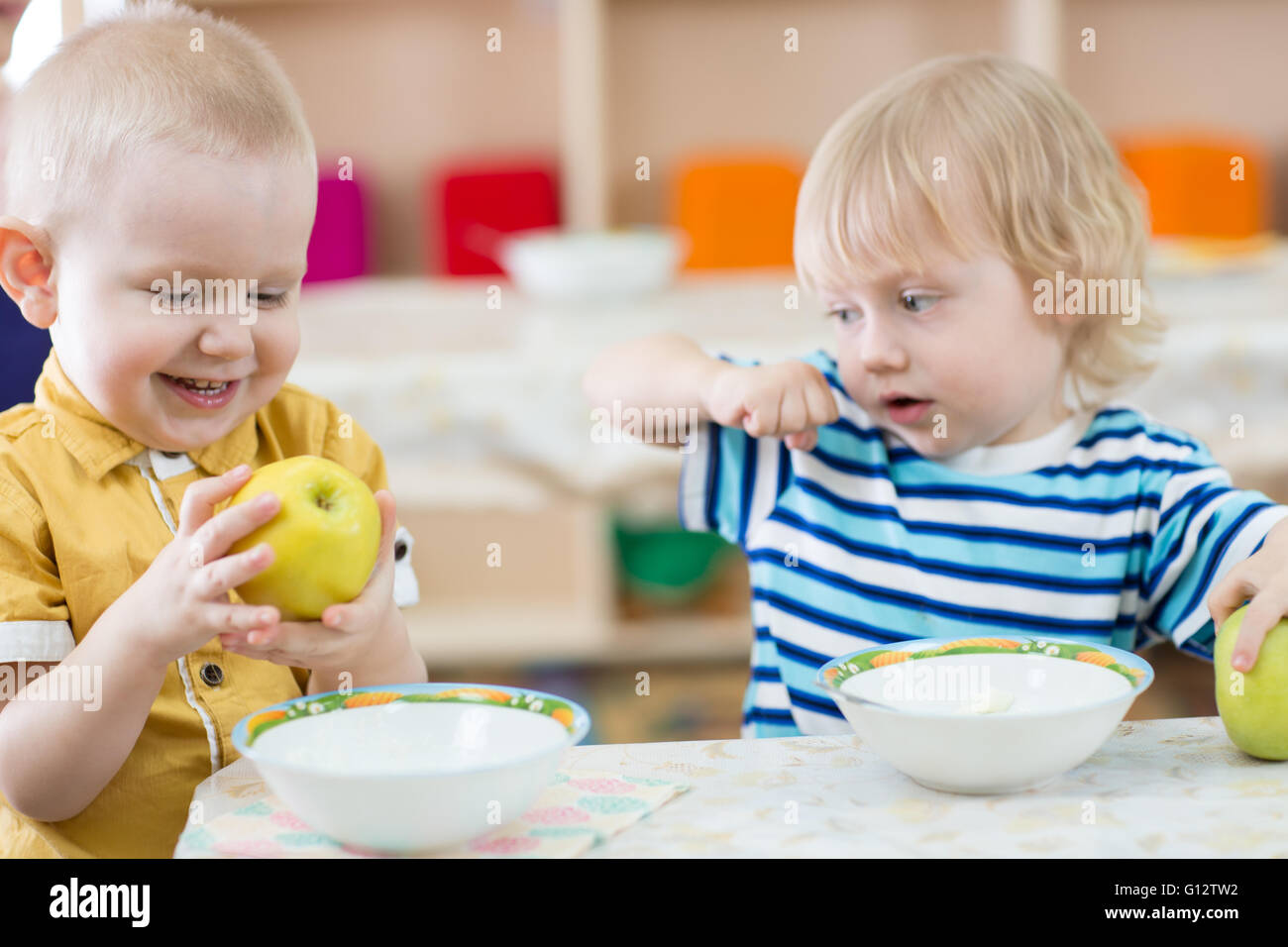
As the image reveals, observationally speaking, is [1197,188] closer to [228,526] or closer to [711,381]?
[711,381]

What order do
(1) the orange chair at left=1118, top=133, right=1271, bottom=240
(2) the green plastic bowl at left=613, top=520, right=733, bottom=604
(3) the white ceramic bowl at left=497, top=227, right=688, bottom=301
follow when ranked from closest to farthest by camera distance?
(3) the white ceramic bowl at left=497, top=227, right=688, bottom=301 < (1) the orange chair at left=1118, top=133, right=1271, bottom=240 < (2) the green plastic bowl at left=613, top=520, right=733, bottom=604

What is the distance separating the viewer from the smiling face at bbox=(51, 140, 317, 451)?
0.80 metres

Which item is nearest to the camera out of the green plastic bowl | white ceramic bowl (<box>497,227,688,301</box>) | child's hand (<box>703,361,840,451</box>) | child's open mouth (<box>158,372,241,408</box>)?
child's open mouth (<box>158,372,241,408</box>)

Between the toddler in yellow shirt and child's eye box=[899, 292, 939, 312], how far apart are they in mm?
441

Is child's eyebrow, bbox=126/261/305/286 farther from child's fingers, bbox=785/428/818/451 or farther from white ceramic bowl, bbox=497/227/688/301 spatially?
white ceramic bowl, bbox=497/227/688/301

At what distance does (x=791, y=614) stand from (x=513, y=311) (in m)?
1.27

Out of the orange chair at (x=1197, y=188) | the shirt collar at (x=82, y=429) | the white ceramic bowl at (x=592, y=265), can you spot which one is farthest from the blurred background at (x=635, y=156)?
the shirt collar at (x=82, y=429)

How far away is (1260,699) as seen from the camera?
787mm

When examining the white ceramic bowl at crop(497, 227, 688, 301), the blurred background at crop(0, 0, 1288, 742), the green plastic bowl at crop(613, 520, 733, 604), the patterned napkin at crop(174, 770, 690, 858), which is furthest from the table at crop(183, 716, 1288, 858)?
the green plastic bowl at crop(613, 520, 733, 604)

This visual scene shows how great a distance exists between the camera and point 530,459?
1.75 meters

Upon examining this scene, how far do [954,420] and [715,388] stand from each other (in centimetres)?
20

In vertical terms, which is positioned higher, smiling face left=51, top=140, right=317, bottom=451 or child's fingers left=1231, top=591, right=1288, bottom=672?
smiling face left=51, top=140, right=317, bottom=451

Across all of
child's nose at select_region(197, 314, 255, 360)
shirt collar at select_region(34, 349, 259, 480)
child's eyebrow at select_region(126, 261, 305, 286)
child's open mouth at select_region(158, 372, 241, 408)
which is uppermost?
child's eyebrow at select_region(126, 261, 305, 286)

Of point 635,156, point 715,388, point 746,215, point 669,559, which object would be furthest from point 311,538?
point 635,156
